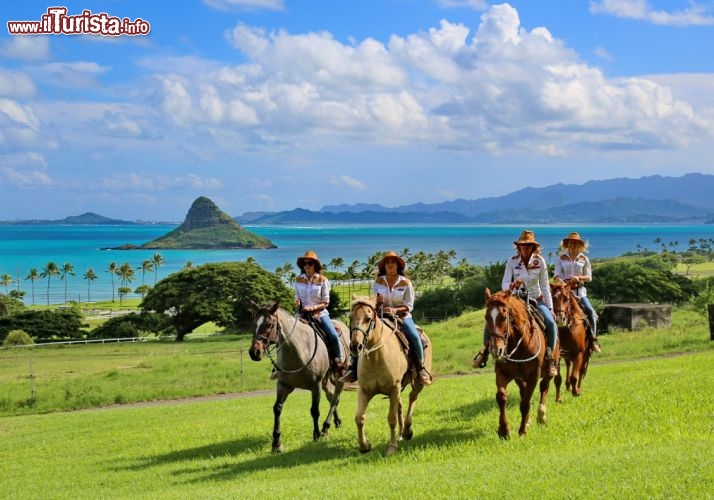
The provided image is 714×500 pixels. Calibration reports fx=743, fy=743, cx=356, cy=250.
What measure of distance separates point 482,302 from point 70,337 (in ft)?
122

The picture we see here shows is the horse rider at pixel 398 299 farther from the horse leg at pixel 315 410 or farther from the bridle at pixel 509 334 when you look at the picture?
the bridle at pixel 509 334

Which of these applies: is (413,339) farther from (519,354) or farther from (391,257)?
(519,354)

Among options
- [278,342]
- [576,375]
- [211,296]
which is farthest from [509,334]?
[211,296]

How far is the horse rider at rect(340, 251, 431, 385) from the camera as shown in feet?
37.6

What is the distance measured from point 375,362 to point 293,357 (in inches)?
98.4

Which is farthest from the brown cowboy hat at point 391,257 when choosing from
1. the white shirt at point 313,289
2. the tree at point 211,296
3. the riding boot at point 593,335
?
the tree at point 211,296

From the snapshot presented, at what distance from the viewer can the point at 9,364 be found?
4638 centimetres

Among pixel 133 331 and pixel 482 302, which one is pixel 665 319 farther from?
pixel 133 331

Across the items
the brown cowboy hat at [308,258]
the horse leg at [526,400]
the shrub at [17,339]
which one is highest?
the brown cowboy hat at [308,258]

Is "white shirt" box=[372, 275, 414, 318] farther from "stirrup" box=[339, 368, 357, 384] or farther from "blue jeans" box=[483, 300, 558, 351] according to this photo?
"blue jeans" box=[483, 300, 558, 351]

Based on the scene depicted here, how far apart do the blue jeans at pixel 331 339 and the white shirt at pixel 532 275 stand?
3.43 meters

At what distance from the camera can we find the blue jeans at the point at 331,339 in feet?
43.6

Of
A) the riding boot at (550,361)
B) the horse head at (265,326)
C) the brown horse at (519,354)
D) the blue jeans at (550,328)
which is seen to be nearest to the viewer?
the brown horse at (519,354)

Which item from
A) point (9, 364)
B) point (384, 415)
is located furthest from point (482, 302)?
point (384, 415)
